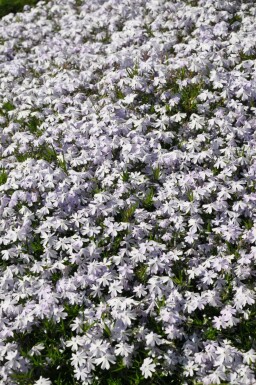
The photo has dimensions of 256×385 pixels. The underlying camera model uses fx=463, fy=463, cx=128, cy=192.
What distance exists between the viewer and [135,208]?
5078 mm

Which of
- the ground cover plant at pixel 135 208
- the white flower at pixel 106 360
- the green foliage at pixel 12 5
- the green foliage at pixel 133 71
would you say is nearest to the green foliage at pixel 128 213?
the ground cover plant at pixel 135 208

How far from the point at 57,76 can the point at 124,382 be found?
4.73 m

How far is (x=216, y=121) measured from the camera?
5789 mm

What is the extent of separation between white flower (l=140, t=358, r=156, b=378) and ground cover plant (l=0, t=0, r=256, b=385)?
0.7 inches

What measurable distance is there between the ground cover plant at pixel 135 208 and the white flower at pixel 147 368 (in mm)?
19

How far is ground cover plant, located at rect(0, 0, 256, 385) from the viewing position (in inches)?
166

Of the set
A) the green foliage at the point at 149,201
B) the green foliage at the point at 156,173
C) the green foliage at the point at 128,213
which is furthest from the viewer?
the green foliage at the point at 156,173

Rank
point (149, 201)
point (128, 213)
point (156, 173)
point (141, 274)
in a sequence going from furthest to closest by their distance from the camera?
1. point (156, 173)
2. point (149, 201)
3. point (128, 213)
4. point (141, 274)

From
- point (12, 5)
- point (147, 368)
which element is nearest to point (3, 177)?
point (147, 368)

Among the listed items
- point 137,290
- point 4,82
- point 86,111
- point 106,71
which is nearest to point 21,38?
point 4,82

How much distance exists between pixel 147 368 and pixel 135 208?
1.72m

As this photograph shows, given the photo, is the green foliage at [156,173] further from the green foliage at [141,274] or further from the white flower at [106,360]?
the white flower at [106,360]

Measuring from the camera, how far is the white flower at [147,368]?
398 centimetres

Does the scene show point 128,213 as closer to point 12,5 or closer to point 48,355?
point 48,355
